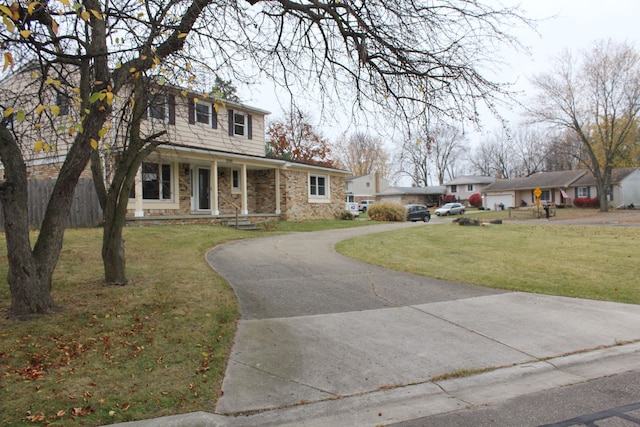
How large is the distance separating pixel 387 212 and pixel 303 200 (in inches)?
268

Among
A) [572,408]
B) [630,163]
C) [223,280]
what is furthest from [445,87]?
[630,163]

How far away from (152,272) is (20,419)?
547 cm

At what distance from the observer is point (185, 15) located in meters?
6.71

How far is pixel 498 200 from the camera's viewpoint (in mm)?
58594

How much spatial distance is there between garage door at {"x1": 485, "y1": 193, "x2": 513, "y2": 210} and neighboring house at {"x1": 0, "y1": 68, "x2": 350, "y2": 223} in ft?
123

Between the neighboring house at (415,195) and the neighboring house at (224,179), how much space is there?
4303 centimetres

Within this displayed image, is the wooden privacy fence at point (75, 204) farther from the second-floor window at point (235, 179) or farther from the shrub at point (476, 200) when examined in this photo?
the shrub at point (476, 200)

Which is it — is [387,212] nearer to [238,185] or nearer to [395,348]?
[238,185]

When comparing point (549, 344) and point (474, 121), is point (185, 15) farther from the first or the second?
point (549, 344)

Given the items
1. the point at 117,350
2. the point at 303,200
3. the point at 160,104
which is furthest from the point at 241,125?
the point at 117,350

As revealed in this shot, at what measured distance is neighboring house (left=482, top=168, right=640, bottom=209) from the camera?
49.1m

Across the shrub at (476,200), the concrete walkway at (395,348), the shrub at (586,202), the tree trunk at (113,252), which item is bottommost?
the concrete walkway at (395,348)

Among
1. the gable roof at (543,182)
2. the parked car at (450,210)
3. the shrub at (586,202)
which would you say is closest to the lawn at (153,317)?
the parked car at (450,210)

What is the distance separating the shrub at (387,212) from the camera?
28.5 meters
